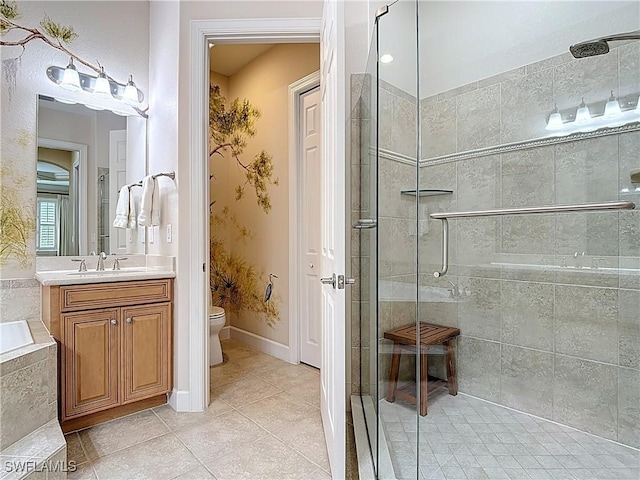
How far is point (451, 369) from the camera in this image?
2.00 meters

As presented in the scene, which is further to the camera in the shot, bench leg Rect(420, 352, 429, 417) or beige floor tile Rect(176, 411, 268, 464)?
beige floor tile Rect(176, 411, 268, 464)

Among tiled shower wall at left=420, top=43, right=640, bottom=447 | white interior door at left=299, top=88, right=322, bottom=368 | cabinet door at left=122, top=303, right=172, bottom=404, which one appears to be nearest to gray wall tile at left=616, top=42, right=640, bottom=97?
tiled shower wall at left=420, top=43, right=640, bottom=447

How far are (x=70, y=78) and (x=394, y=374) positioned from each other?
2705 millimetres

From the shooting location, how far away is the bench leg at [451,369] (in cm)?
196

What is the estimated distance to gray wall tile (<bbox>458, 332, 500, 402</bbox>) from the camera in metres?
2.05

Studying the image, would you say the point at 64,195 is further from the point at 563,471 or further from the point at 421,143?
the point at 563,471

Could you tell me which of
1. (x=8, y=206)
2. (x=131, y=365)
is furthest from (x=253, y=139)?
(x=131, y=365)

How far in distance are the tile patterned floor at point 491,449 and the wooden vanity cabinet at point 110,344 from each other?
139 cm

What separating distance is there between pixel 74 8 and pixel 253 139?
1577 millimetres

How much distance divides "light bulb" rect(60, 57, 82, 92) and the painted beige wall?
4.77ft

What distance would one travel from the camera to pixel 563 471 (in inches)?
61.2

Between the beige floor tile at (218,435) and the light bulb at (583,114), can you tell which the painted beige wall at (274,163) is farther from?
the light bulb at (583,114)

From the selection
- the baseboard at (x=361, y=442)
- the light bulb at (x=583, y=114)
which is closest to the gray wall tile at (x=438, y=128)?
the light bulb at (x=583, y=114)

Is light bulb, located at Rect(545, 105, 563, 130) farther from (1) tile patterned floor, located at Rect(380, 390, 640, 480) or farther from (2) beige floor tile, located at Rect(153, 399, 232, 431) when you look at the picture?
(2) beige floor tile, located at Rect(153, 399, 232, 431)
